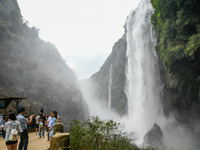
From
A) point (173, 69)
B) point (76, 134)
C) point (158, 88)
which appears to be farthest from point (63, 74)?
point (76, 134)

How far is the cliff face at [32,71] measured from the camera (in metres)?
26.9

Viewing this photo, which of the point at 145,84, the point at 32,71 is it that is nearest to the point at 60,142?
the point at 145,84

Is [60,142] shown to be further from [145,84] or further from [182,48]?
[145,84]

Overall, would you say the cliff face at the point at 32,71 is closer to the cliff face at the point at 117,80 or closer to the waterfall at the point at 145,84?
the waterfall at the point at 145,84

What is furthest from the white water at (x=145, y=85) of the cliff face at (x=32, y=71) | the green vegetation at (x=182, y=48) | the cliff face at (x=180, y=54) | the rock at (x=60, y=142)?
the rock at (x=60, y=142)

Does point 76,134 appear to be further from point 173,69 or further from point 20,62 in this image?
point 20,62

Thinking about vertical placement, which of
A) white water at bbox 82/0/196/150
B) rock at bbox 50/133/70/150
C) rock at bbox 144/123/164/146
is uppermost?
white water at bbox 82/0/196/150

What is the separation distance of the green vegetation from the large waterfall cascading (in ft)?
19.1

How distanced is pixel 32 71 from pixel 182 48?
28.2m

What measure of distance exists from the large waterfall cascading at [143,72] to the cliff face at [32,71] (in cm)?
1324

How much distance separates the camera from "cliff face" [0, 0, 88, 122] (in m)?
26.9

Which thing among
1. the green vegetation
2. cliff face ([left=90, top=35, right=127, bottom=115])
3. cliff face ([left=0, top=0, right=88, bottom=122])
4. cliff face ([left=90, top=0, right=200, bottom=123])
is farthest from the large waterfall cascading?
cliff face ([left=0, top=0, right=88, bottom=122])

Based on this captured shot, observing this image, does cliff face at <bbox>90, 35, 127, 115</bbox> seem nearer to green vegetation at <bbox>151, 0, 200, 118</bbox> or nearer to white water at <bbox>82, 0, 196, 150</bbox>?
white water at <bbox>82, 0, 196, 150</bbox>

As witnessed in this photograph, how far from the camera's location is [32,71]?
3209cm
